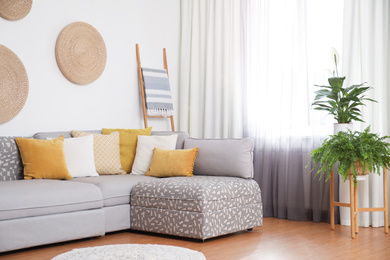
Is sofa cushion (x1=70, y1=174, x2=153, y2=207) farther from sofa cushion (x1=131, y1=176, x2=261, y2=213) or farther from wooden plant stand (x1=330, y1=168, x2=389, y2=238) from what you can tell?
wooden plant stand (x1=330, y1=168, x2=389, y2=238)

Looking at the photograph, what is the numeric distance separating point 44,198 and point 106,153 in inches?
41.7

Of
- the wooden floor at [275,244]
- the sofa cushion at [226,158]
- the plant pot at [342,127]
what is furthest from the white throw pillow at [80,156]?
the plant pot at [342,127]

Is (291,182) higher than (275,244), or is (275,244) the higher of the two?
(291,182)

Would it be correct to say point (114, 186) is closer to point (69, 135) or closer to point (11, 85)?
point (69, 135)

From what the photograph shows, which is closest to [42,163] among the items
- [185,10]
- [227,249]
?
[227,249]

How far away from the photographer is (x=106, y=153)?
433cm

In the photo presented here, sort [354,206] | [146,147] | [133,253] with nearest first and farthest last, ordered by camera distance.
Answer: [133,253], [354,206], [146,147]

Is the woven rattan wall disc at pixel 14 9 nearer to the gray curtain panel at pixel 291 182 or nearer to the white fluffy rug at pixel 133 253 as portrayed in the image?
the white fluffy rug at pixel 133 253

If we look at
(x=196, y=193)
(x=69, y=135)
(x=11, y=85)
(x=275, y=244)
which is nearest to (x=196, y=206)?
(x=196, y=193)

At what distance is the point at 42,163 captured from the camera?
383 centimetres

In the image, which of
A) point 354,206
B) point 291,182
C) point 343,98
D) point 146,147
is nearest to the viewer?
point 354,206

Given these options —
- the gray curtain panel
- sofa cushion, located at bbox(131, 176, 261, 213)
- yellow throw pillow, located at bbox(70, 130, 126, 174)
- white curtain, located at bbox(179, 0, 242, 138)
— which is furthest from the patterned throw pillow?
the gray curtain panel

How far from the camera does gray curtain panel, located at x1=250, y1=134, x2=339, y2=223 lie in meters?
4.52

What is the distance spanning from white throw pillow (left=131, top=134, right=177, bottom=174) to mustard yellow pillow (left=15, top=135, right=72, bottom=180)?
2.35 feet
